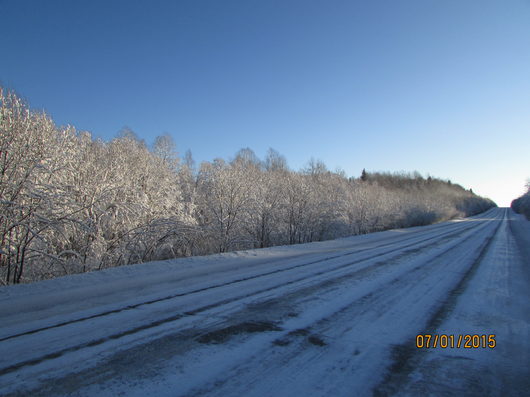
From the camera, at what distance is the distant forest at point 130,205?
727cm

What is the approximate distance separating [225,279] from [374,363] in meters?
3.68

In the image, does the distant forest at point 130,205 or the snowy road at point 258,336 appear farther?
the distant forest at point 130,205

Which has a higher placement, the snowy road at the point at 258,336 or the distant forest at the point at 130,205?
the distant forest at the point at 130,205

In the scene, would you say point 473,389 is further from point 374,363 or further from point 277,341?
point 277,341

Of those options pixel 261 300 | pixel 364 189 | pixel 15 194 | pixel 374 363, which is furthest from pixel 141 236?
pixel 364 189

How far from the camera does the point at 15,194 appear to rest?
23.0 feet
